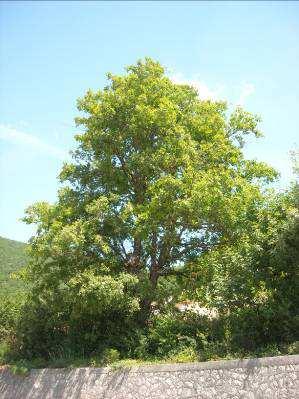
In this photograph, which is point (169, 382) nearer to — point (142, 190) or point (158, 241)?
point (158, 241)

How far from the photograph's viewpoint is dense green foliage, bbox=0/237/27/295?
29422mm

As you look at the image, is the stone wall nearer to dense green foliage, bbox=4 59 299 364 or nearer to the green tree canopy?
dense green foliage, bbox=4 59 299 364

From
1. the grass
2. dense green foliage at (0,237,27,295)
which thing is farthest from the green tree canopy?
dense green foliage at (0,237,27,295)

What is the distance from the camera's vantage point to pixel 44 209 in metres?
18.7

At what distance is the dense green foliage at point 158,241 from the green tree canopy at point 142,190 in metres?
0.05

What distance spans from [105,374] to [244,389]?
501 centimetres

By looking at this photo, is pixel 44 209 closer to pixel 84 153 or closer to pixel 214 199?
pixel 84 153

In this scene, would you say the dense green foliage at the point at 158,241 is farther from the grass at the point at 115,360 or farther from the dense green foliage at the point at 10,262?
the dense green foliage at the point at 10,262

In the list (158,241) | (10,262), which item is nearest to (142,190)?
(158,241)

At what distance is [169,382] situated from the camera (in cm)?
1381

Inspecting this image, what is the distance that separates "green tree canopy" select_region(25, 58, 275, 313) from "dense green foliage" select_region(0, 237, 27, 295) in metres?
10.4

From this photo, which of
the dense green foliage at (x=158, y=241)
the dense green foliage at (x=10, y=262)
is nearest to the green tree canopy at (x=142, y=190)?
the dense green foliage at (x=158, y=241)

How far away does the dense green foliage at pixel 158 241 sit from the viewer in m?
14.8

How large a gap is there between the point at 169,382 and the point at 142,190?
26.9 feet
